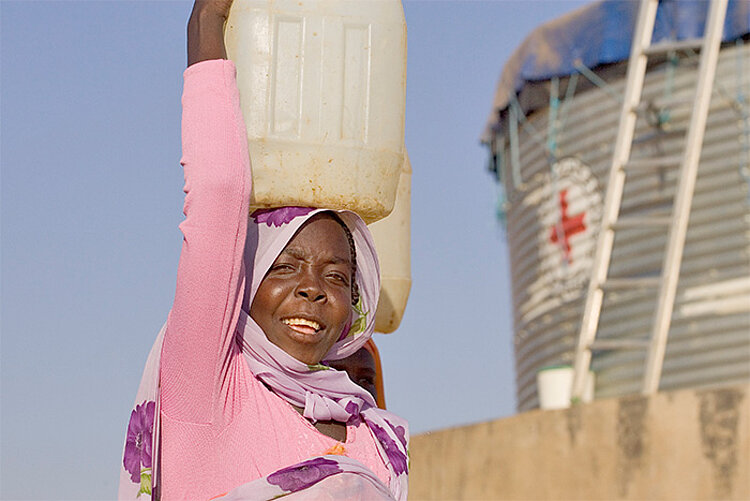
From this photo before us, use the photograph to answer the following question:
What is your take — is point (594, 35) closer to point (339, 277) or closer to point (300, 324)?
point (339, 277)

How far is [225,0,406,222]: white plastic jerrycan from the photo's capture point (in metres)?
2.42

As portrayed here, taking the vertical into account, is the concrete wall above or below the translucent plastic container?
above

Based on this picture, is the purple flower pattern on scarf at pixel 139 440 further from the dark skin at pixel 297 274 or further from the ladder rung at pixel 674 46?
the ladder rung at pixel 674 46

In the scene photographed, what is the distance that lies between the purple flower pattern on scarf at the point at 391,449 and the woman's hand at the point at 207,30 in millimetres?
730

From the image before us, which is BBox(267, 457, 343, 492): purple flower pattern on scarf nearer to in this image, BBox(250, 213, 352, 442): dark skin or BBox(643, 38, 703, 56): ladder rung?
BBox(250, 213, 352, 442): dark skin

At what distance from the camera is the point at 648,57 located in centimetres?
1066

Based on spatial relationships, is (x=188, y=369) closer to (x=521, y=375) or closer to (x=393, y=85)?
(x=393, y=85)

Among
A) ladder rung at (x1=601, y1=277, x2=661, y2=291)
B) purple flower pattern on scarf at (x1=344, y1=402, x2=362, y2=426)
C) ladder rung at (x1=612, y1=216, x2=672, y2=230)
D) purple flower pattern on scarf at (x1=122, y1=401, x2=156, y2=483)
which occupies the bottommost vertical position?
purple flower pattern on scarf at (x1=122, y1=401, x2=156, y2=483)

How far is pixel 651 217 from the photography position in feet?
34.2

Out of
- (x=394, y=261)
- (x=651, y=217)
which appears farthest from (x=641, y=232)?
(x=394, y=261)

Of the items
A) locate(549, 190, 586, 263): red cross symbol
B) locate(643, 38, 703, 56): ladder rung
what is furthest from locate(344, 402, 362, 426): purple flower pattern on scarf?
locate(549, 190, 586, 263): red cross symbol

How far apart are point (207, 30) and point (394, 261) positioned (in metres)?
1.33

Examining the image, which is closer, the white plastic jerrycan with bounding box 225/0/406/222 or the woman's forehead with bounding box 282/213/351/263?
the woman's forehead with bounding box 282/213/351/263

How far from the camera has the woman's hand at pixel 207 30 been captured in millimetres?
2145
